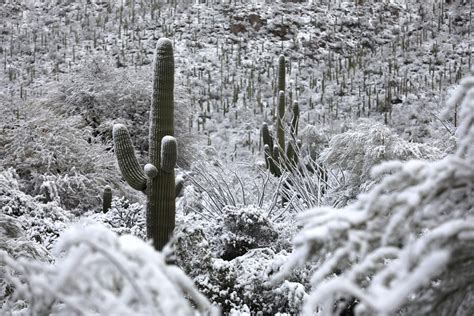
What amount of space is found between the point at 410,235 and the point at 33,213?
18.7 feet

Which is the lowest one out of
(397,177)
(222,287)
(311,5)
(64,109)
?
(222,287)

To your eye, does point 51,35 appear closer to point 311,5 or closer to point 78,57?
point 78,57

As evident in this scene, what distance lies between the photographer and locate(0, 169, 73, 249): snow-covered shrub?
18.8 ft

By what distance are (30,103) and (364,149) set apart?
20.1ft

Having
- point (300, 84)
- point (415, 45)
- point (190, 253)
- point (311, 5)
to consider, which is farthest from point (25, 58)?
point (190, 253)

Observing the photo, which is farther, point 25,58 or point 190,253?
point 25,58

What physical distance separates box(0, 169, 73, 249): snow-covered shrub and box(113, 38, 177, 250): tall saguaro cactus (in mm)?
1234

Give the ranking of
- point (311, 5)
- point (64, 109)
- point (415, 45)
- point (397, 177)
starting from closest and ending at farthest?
point (397, 177)
point (64, 109)
point (415, 45)
point (311, 5)

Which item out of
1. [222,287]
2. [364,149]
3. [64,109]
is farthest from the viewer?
[64,109]

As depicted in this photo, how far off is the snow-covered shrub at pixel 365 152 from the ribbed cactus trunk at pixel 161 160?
236cm

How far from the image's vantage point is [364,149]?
668 centimetres

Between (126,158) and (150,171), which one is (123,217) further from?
(150,171)

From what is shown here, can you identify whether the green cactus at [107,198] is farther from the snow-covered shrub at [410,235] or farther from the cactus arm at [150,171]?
the snow-covered shrub at [410,235]

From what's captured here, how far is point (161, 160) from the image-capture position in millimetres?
5098
